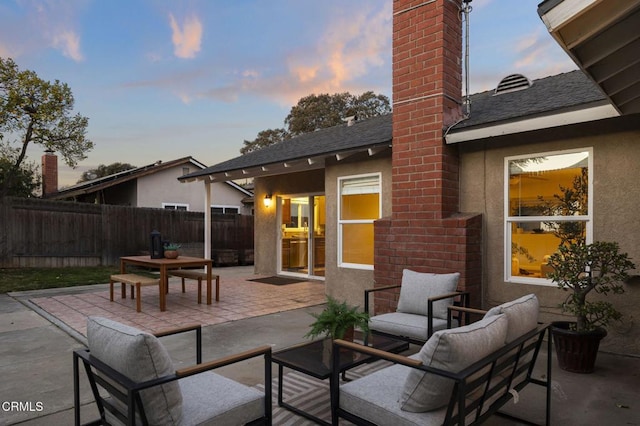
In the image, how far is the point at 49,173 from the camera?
1742cm

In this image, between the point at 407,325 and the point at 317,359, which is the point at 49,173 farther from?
the point at 317,359

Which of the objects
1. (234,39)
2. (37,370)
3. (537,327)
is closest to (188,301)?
(37,370)

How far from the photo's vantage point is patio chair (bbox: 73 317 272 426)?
185 centimetres

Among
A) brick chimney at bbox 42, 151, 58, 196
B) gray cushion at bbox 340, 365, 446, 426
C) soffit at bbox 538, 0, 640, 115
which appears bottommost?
gray cushion at bbox 340, 365, 446, 426

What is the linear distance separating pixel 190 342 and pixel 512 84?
6548 mm

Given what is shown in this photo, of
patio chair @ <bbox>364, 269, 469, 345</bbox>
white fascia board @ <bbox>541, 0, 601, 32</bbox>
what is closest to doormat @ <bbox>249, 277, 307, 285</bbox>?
patio chair @ <bbox>364, 269, 469, 345</bbox>

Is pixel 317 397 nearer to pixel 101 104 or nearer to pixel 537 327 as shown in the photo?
pixel 537 327

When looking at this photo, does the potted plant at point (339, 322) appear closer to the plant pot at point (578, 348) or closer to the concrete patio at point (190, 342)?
the concrete patio at point (190, 342)

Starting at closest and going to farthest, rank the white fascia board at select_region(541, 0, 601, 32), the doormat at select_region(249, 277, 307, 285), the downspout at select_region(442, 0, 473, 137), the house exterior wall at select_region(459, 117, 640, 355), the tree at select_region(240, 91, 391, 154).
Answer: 1. the white fascia board at select_region(541, 0, 601, 32)
2. the house exterior wall at select_region(459, 117, 640, 355)
3. the downspout at select_region(442, 0, 473, 137)
4. the doormat at select_region(249, 277, 307, 285)
5. the tree at select_region(240, 91, 391, 154)

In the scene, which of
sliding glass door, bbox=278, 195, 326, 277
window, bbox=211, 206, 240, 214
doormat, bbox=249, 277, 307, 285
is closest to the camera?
doormat, bbox=249, 277, 307, 285

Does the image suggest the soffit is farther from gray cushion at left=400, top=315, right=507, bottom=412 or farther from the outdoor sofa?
gray cushion at left=400, top=315, right=507, bottom=412

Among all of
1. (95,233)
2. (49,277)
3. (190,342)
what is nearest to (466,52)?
(190,342)

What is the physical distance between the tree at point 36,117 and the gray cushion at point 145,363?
13380mm
